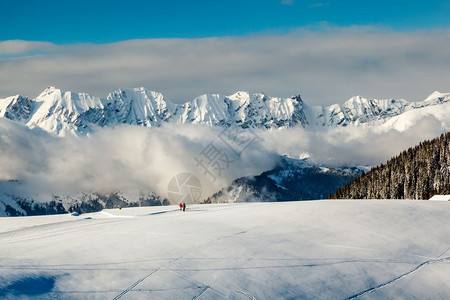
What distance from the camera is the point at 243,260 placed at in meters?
34.5

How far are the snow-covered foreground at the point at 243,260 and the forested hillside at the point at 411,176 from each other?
105m

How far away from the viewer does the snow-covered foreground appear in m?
28.6

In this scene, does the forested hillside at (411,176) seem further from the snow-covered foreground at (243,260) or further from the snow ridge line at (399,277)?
the snow ridge line at (399,277)

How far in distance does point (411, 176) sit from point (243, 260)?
133486mm

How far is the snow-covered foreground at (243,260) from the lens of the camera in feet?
93.8

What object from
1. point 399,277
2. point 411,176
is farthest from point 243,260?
point 411,176

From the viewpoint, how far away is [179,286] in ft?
94.9

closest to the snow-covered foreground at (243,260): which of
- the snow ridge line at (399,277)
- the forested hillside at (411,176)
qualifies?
the snow ridge line at (399,277)

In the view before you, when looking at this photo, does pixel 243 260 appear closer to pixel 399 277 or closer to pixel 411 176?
pixel 399 277

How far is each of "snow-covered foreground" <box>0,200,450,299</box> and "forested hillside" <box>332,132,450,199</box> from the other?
344ft

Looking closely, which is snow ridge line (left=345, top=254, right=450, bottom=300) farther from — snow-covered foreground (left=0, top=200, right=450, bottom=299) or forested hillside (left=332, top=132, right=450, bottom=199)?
forested hillside (left=332, top=132, right=450, bottom=199)

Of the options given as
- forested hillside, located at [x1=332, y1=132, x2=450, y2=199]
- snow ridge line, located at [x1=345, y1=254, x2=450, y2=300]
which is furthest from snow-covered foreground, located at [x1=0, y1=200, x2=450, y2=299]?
forested hillside, located at [x1=332, y1=132, x2=450, y2=199]

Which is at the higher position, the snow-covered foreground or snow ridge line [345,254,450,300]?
the snow-covered foreground

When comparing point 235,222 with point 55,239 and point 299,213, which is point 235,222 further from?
point 55,239
